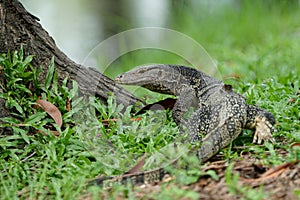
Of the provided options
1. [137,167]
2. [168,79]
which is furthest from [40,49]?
[137,167]

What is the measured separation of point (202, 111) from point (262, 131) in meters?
0.58

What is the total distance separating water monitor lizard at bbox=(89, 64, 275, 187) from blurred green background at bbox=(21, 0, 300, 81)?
1.95 meters

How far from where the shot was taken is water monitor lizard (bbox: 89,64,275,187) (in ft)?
13.9

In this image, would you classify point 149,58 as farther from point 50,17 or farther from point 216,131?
point 50,17

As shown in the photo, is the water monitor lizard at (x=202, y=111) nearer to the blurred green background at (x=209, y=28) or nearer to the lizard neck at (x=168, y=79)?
the lizard neck at (x=168, y=79)

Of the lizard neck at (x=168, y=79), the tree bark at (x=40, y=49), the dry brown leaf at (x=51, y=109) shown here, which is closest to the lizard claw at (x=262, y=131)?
the lizard neck at (x=168, y=79)

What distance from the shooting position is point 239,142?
4.73 meters

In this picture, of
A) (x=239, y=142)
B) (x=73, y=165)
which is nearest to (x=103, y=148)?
(x=73, y=165)

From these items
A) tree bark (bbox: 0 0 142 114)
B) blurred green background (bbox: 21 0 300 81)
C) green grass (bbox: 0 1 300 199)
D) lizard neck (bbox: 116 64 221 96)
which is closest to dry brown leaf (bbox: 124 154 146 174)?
green grass (bbox: 0 1 300 199)

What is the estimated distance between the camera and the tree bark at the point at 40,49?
5071mm

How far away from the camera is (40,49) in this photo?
5266 millimetres

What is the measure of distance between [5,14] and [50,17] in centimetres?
905

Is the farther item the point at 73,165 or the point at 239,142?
the point at 239,142

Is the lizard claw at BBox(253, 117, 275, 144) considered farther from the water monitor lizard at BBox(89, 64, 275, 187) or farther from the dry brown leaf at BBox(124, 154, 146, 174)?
the dry brown leaf at BBox(124, 154, 146, 174)
